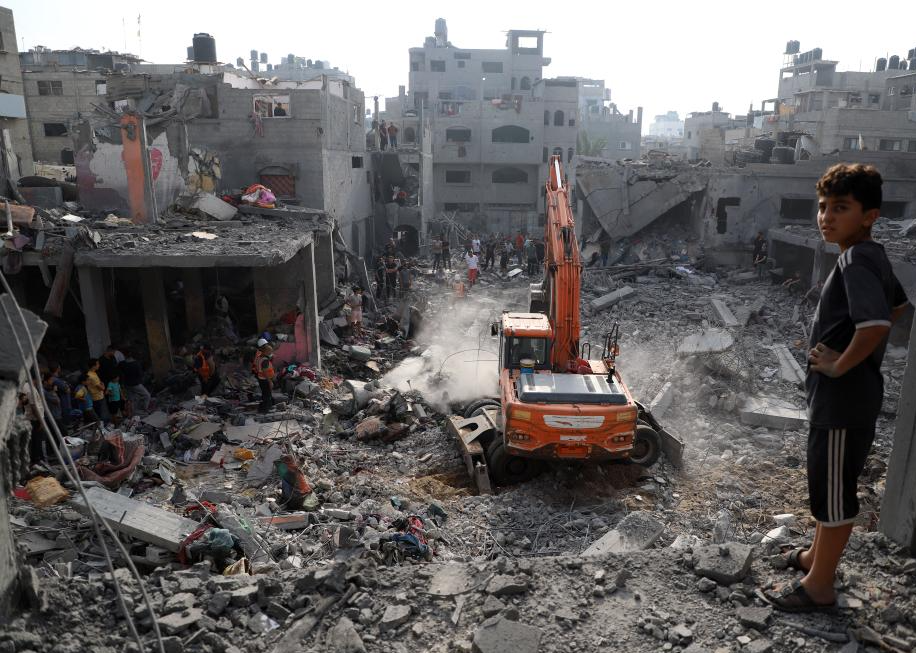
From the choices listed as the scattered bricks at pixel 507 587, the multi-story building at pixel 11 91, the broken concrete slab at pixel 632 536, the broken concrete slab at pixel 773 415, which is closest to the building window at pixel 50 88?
the multi-story building at pixel 11 91

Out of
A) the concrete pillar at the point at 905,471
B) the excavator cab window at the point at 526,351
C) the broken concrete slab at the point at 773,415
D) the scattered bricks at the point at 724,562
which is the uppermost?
the concrete pillar at the point at 905,471

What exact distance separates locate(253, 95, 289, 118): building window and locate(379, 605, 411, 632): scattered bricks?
17.7 metres

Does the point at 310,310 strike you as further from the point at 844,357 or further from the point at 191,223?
the point at 844,357

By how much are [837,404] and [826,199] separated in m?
0.96

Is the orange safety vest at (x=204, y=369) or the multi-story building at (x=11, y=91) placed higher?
the multi-story building at (x=11, y=91)

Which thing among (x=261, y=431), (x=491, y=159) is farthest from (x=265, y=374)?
(x=491, y=159)

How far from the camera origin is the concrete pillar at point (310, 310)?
13666mm

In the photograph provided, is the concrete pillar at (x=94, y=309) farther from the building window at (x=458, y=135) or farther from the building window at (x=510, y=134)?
the building window at (x=510, y=134)

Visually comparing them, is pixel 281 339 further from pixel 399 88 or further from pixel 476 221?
pixel 399 88

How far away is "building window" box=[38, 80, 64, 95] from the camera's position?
37.1 meters

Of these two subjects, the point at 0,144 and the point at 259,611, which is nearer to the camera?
the point at 259,611

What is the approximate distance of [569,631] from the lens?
337 cm

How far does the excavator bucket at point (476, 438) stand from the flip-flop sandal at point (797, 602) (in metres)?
5.67

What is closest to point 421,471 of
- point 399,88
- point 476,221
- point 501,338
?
point 501,338
